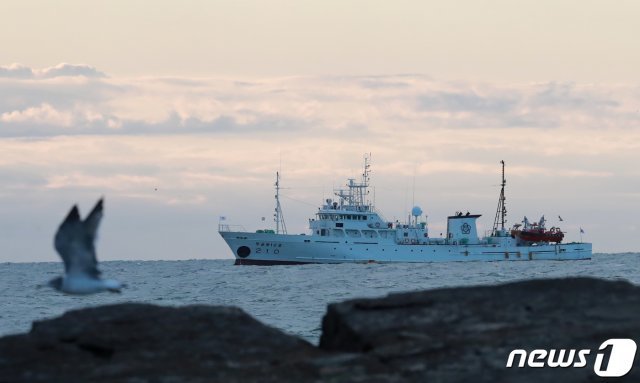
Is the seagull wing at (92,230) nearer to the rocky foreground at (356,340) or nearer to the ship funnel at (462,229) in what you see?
the rocky foreground at (356,340)

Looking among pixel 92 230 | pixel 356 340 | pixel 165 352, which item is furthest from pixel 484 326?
pixel 92 230

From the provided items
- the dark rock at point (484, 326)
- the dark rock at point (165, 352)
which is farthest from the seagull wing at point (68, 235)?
the dark rock at point (484, 326)

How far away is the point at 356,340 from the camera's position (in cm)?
1156

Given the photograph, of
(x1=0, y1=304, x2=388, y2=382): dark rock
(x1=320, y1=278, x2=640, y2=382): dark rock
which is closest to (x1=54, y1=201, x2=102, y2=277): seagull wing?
(x1=0, y1=304, x2=388, y2=382): dark rock

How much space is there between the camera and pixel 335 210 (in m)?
119

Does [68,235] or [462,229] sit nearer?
[68,235]

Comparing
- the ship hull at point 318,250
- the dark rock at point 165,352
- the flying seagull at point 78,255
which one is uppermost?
the ship hull at point 318,250

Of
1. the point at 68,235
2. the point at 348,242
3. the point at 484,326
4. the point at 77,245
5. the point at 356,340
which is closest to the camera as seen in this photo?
the point at 356,340

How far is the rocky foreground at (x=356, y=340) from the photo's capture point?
10.9m

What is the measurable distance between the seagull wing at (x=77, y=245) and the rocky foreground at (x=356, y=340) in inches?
68.4

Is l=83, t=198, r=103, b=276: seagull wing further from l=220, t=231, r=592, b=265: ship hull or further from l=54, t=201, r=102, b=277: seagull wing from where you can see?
l=220, t=231, r=592, b=265: ship hull

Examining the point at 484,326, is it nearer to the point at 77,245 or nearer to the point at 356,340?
the point at 356,340

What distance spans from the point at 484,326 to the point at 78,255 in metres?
5.30

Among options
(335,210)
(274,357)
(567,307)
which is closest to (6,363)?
(274,357)
